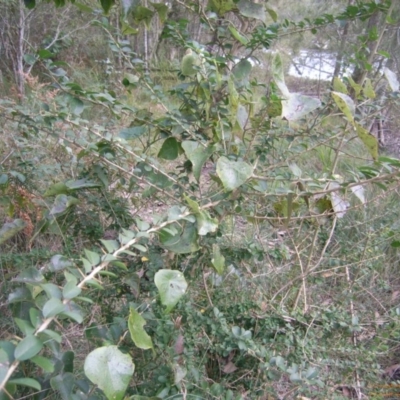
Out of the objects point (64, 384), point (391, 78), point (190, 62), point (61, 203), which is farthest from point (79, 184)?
point (391, 78)

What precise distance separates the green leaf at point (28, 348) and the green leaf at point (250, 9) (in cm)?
80

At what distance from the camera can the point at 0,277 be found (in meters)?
1.46

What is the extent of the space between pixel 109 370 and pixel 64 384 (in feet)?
0.37

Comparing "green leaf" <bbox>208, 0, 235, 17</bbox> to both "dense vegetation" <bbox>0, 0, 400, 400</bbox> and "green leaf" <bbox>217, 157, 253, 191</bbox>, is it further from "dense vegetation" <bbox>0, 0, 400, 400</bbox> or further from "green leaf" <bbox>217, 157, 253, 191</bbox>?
"green leaf" <bbox>217, 157, 253, 191</bbox>

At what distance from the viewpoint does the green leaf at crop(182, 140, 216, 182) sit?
901mm

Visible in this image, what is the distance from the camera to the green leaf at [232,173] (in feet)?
2.68

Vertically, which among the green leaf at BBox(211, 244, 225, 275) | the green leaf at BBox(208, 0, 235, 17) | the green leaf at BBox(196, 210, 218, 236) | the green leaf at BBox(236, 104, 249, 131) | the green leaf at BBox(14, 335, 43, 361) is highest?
the green leaf at BBox(208, 0, 235, 17)

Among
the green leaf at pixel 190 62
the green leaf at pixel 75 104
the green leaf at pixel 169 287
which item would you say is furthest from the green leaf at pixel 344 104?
the green leaf at pixel 75 104

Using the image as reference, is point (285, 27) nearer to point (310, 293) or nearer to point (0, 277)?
point (310, 293)

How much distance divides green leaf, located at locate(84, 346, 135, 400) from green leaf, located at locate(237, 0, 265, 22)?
0.76 metres

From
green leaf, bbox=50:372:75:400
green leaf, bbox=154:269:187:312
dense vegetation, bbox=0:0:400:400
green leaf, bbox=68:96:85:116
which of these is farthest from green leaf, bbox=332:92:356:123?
green leaf, bbox=50:372:75:400

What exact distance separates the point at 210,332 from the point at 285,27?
792 millimetres

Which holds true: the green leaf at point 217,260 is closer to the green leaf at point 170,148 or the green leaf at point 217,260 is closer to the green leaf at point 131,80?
the green leaf at point 170,148

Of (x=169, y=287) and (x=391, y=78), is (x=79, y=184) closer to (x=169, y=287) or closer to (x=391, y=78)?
(x=169, y=287)
